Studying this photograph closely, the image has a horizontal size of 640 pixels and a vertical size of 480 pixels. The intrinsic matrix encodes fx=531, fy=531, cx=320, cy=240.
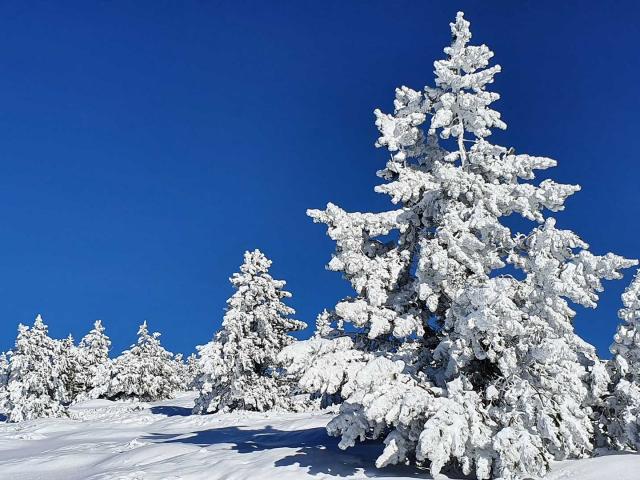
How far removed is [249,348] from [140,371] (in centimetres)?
2360

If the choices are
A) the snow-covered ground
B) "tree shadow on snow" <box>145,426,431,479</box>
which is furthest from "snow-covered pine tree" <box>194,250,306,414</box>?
"tree shadow on snow" <box>145,426,431,479</box>

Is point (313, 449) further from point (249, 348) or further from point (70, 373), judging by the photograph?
point (70, 373)

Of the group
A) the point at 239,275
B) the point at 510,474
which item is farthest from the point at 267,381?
the point at 510,474

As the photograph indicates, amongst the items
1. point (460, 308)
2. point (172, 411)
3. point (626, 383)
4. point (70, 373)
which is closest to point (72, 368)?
point (70, 373)

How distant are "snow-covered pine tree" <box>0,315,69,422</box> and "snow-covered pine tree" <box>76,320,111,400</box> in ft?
49.8

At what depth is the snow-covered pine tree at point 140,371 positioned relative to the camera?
5147 cm

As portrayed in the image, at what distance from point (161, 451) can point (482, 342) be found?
1126cm

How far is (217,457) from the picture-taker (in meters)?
15.6

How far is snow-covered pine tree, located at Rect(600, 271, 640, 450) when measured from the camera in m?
12.3

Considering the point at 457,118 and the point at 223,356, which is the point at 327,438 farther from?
the point at 223,356

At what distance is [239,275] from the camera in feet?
115

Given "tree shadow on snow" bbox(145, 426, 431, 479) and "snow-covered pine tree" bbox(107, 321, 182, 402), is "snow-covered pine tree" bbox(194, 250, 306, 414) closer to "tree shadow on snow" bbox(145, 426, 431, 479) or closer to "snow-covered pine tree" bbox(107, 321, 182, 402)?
"tree shadow on snow" bbox(145, 426, 431, 479)

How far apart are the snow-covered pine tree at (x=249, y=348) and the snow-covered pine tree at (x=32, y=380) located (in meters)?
15.5

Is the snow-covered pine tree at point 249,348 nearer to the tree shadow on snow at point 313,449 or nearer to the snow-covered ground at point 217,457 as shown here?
the snow-covered ground at point 217,457
